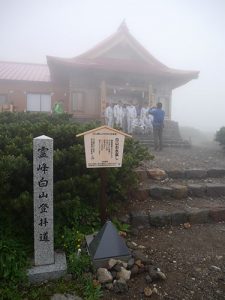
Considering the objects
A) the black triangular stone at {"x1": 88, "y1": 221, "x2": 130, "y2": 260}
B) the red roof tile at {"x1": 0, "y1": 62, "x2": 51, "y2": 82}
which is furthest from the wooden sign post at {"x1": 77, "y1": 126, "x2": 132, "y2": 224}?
the red roof tile at {"x1": 0, "y1": 62, "x2": 51, "y2": 82}

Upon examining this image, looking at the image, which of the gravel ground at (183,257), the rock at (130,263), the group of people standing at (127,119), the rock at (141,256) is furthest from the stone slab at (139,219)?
the group of people standing at (127,119)

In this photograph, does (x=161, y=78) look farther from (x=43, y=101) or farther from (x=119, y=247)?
(x=119, y=247)

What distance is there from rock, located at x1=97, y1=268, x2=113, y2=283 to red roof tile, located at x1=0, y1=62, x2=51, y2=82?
18269 mm

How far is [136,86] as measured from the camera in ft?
58.6

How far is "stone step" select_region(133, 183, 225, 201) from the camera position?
5.95 metres

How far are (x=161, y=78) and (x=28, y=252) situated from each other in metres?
15.4

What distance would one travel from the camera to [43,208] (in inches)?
148

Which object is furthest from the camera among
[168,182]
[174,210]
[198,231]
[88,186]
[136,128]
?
[136,128]

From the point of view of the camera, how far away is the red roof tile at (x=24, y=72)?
19.9 m

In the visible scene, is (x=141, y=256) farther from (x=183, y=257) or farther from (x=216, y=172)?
(x=216, y=172)

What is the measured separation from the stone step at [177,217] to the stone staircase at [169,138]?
323 inches

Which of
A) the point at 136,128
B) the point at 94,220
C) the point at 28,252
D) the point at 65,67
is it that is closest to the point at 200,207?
the point at 94,220

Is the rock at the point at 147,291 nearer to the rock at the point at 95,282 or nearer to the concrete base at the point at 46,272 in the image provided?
the rock at the point at 95,282

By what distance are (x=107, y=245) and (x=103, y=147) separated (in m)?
1.44
